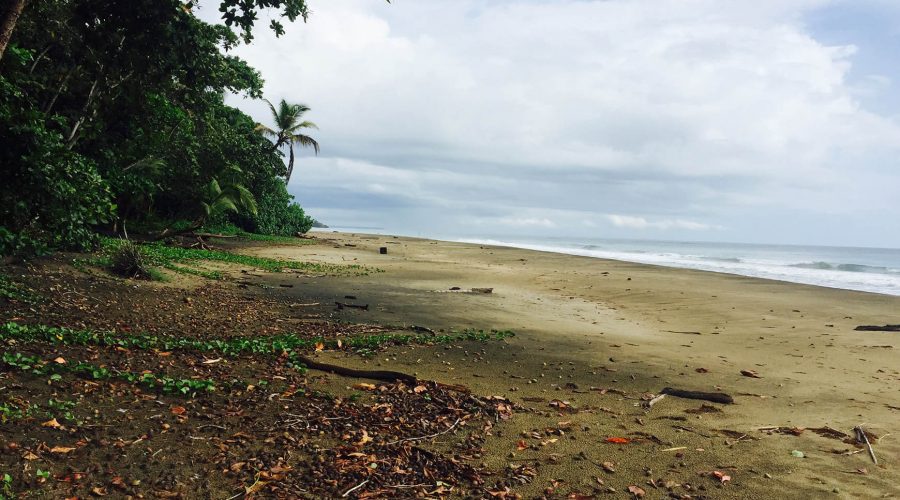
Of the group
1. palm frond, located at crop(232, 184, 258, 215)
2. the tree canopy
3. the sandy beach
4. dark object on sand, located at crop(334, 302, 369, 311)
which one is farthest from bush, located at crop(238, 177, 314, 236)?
dark object on sand, located at crop(334, 302, 369, 311)

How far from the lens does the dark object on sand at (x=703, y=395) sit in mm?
6613

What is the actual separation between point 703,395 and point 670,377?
3.14ft

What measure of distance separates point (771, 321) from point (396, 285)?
32.1ft

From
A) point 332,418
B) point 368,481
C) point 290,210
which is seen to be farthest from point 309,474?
point 290,210

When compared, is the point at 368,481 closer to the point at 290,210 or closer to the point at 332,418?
the point at 332,418

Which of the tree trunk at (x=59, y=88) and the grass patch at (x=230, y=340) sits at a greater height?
the tree trunk at (x=59, y=88)

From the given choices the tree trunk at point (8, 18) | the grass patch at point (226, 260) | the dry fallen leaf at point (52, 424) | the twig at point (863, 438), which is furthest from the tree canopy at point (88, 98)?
the twig at point (863, 438)

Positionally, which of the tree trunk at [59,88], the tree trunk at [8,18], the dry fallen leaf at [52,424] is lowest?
the dry fallen leaf at [52,424]

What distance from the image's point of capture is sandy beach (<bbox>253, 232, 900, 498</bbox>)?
15.7 feet

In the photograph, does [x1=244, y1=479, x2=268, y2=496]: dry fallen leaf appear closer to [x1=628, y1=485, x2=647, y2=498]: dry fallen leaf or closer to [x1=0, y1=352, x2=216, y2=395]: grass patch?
[x1=0, y1=352, x2=216, y2=395]: grass patch

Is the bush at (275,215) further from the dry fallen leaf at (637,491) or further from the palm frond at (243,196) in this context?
the dry fallen leaf at (637,491)

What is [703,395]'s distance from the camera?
6.74 metres

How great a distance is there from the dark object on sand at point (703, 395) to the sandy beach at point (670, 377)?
12cm

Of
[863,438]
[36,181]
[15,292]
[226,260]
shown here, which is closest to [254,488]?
[863,438]
